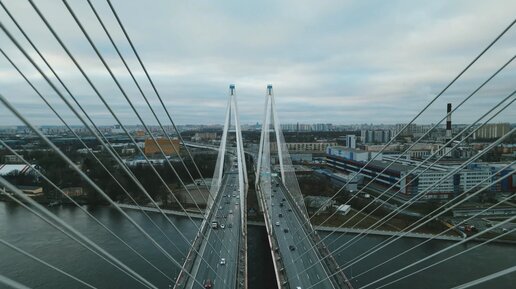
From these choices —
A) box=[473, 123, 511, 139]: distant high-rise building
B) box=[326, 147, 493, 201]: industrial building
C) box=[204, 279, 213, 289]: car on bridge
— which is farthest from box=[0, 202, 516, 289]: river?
box=[473, 123, 511, 139]: distant high-rise building

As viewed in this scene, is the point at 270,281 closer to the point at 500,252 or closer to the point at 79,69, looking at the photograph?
the point at 500,252

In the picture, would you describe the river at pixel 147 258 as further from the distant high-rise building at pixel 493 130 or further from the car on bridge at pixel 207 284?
the distant high-rise building at pixel 493 130

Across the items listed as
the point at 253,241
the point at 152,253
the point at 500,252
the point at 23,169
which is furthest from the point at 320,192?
the point at 23,169

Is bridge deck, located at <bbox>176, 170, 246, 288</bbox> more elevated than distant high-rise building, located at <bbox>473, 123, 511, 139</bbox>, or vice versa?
distant high-rise building, located at <bbox>473, 123, 511, 139</bbox>

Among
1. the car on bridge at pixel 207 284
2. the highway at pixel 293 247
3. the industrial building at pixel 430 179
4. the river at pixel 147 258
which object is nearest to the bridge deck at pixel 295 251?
the highway at pixel 293 247

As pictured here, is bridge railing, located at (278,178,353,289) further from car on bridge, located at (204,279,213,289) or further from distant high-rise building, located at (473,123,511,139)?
distant high-rise building, located at (473,123,511,139)

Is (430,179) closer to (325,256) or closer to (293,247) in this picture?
(293,247)
